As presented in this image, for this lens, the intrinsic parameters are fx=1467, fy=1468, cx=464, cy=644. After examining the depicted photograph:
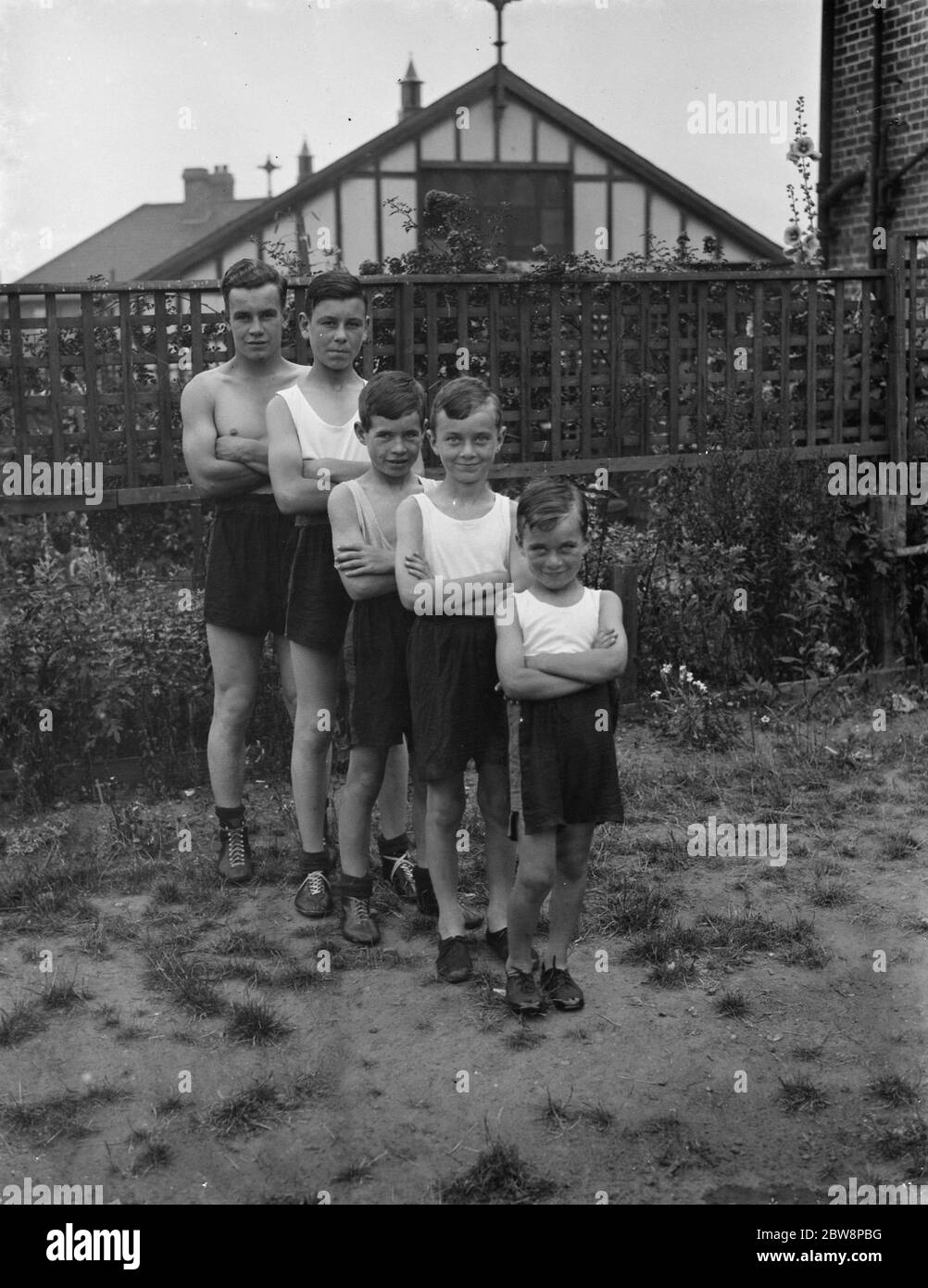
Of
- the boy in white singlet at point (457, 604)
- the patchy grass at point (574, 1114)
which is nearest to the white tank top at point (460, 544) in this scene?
the boy in white singlet at point (457, 604)

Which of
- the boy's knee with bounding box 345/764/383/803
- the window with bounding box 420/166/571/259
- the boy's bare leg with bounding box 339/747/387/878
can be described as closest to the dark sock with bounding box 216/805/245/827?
the boy's bare leg with bounding box 339/747/387/878

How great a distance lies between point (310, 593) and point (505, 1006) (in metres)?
1.33

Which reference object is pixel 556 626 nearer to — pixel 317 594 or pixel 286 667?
pixel 317 594

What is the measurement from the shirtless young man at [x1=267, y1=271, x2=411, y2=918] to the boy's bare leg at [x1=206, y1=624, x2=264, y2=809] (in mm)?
276

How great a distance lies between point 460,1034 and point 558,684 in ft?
2.96

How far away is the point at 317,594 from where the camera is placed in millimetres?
4305

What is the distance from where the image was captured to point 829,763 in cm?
590

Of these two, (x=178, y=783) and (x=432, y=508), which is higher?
(x=432, y=508)

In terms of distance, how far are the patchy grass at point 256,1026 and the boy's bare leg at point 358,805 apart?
67 centimetres

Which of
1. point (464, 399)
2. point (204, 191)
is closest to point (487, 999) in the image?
point (464, 399)

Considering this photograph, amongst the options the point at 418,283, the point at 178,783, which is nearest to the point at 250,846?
the point at 178,783

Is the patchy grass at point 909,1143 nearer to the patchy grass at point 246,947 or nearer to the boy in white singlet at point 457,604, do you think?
the boy in white singlet at point 457,604

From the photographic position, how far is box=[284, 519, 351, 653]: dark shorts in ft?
14.1

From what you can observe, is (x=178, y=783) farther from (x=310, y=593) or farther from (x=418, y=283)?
(x=418, y=283)
